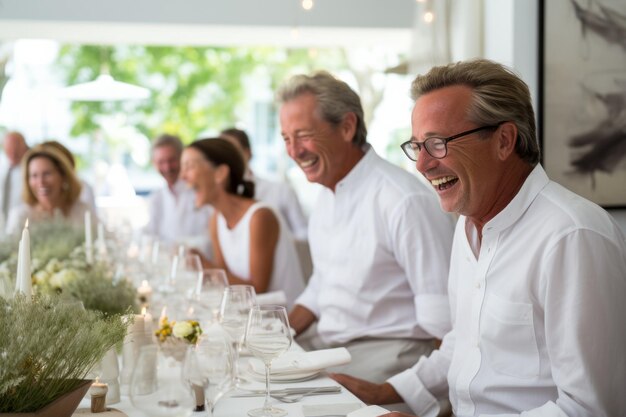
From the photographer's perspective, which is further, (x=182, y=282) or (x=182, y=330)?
(x=182, y=282)

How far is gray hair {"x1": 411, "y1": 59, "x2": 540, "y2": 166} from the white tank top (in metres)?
2.02

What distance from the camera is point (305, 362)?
82.4 inches

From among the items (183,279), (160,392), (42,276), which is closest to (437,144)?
(160,392)

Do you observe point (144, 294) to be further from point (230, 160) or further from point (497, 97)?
point (230, 160)

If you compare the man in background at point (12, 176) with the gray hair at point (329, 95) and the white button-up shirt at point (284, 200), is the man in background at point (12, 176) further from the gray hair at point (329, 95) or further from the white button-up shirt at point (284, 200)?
the gray hair at point (329, 95)

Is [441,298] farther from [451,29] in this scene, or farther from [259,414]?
[451,29]

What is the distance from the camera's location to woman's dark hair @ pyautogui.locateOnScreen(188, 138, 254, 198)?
418 cm

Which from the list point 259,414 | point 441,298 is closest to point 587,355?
point 259,414

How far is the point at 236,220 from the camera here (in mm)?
4098

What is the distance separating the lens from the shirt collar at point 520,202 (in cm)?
186

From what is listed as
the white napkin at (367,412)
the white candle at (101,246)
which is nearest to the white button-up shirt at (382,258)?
the white napkin at (367,412)

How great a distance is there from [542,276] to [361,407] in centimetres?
48

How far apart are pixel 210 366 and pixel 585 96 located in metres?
3.12

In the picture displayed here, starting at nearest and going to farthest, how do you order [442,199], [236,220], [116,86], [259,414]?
[259,414]
[442,199]
[236,220]
[116,86]
